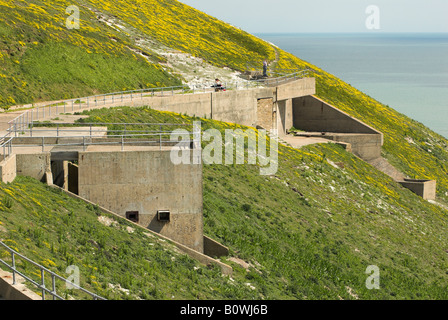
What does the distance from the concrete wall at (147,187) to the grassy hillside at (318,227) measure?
247 centimetres

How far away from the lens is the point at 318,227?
35.1 m

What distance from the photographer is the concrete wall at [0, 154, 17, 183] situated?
76.2 ft

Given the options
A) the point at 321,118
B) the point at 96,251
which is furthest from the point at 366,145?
the point at 96,251

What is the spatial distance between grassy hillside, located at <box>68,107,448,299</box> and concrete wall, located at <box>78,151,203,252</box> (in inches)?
97.3

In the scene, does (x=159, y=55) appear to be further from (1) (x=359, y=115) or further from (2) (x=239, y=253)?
(2) (x=239, y=253)

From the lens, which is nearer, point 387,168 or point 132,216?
point 132,216

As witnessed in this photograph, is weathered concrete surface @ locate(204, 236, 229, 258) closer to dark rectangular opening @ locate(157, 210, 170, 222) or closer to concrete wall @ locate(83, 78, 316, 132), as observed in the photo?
dark rectangular opening @ locate(157, 210, 170, 222)

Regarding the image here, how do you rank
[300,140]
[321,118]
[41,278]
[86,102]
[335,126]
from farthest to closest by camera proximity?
[321,118] → [335,126] → [300,140] → [86,102] → [41,278]

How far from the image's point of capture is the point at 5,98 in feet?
139

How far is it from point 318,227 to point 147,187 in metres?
11.7

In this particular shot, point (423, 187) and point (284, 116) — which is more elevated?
point (284, 116)

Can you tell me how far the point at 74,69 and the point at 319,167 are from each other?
651 inches
